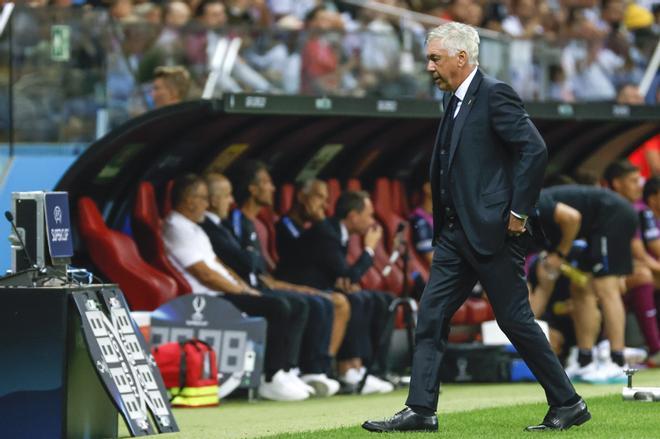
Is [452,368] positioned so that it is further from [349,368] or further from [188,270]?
[188,270]

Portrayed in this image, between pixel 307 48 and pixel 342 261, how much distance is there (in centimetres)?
201

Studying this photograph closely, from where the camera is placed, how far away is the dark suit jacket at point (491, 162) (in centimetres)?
842

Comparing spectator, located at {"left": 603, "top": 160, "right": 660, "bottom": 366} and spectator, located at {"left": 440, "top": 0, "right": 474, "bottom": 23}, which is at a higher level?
spectator, located at {"left": 440, "top": 0, "right": 474, "bottom": 23}

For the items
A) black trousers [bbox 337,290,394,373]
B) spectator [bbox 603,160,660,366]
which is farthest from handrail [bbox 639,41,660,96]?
black trousers [bbox 337,290,394,373]

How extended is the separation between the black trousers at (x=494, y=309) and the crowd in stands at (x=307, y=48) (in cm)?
450

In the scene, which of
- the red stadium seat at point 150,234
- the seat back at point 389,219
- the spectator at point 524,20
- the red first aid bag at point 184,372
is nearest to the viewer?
the red first aid bag at point 184,372

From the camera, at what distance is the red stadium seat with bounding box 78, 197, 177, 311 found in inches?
480

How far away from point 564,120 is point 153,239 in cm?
476

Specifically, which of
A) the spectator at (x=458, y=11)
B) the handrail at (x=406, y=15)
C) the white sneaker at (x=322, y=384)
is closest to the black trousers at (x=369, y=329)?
the white sneaker at (x=322, y=384)

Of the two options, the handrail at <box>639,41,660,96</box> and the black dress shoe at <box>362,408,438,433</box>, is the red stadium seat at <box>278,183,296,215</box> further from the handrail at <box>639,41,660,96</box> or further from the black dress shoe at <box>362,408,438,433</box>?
the black dress shoe at <box>362,408,438,433</box>

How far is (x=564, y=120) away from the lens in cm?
1578

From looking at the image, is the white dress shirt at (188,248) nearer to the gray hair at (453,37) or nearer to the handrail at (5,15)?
the handrail at (5,15)

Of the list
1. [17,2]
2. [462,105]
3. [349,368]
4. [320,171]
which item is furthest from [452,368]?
[462,105]

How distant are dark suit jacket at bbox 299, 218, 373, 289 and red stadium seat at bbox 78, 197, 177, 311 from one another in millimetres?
1340
